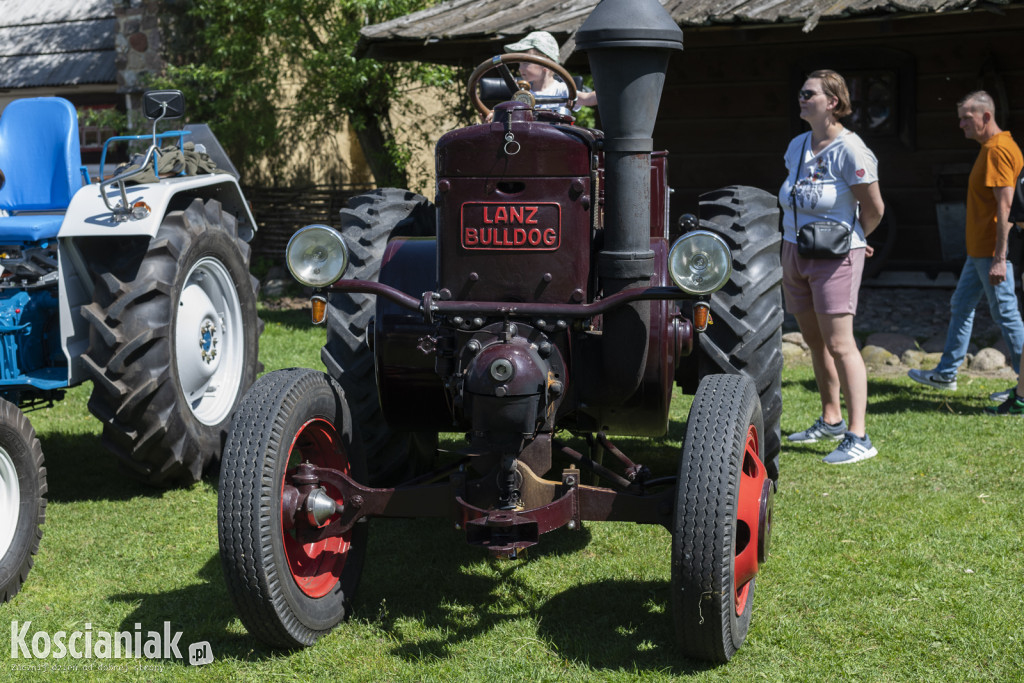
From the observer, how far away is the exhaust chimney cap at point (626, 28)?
10.9 feet

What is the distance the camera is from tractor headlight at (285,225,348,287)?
3428 millimetres

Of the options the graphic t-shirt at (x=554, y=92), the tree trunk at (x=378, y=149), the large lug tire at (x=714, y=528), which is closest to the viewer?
the large lug tire at (x=714, y=528)

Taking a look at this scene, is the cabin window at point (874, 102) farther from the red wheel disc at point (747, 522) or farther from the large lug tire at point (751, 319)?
the red wheel disc at point (747, 522)

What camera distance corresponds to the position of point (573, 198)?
3455 mm

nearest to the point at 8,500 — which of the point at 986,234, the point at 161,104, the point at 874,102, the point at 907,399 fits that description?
the point at 161,104

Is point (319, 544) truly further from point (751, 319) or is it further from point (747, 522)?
point (751, 319)

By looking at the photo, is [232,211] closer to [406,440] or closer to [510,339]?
[406,440]

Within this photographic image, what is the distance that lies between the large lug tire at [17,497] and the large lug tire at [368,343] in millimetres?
1124

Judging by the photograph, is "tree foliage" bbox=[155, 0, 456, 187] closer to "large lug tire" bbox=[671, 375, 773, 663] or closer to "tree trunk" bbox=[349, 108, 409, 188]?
"tree trunk" bbox=[349, 108, 409, 188]

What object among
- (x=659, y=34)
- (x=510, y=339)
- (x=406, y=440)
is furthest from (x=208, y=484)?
(x=659, y=34)

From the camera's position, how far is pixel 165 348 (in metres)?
4.92

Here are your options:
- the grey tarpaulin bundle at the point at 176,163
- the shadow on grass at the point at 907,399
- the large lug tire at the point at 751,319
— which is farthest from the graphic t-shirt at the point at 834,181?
the grey tarpaulin bundle at the point at 176,163

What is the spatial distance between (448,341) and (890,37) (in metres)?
8.49

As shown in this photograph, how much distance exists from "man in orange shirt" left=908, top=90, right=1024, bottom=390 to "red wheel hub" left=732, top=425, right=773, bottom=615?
3.55 meters
